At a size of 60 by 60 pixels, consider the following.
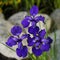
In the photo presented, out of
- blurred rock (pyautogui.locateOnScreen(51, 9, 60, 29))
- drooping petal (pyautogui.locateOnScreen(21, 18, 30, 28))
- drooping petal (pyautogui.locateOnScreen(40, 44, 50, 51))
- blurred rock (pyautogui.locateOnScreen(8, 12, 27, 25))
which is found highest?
drooping petal (pyautogui.locateOnScreen(21, 18, 30, 28))

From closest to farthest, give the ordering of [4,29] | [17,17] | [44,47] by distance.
→ 1. [44,47]
2. [4,29]
3. [17,17]

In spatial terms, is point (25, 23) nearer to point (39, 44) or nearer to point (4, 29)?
A: point (39, 44)

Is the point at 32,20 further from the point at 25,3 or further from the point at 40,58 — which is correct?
the point at 25,3

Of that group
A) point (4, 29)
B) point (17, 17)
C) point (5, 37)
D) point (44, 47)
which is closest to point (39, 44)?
point (44, 47)

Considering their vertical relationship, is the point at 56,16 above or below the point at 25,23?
below

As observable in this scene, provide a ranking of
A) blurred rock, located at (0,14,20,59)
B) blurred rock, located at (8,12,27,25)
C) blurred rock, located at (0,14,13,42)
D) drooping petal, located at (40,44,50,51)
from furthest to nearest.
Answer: blurred rock, located at (8,12,27,25) → blurred rock, located at (0,14,13,42) → blurred rock, located at (0,14,20,59) → drooping petal, located at (40,44,50,51)

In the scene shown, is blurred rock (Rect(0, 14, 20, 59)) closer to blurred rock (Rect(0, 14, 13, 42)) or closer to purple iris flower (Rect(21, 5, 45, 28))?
blurred rock (Rect(0, 14, 13, 42))

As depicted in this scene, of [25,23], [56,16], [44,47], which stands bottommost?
[56,16]

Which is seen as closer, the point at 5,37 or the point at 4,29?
the point at 5,37

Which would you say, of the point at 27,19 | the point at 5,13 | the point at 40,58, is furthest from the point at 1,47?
the point at 5,13

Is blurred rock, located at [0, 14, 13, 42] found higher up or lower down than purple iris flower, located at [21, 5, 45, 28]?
lower down

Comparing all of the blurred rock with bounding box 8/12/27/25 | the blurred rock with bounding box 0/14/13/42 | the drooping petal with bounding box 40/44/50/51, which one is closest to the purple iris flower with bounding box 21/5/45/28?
the drooping petal with bounding box 40/44/50/51
